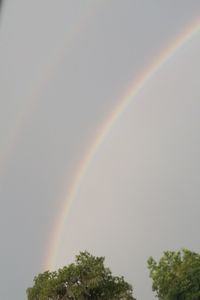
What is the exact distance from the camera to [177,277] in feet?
69.6

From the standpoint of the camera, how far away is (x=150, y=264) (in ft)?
71.5

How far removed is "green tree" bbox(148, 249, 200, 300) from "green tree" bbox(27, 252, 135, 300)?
3.53 metres

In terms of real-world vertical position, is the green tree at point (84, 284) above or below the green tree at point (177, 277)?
above

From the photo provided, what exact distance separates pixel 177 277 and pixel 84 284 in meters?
5.32

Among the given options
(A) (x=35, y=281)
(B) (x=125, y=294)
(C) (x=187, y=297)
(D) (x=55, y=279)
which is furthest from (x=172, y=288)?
(A) (x=35, y=281)

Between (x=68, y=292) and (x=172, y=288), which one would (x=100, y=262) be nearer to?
(x=68, y=292)

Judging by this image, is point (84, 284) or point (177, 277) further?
point (84, 284)

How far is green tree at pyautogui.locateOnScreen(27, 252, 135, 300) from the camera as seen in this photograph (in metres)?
24.1

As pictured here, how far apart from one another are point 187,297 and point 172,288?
74cm

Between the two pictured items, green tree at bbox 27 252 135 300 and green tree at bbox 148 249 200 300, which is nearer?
green tree at bbox 148 249 200 300

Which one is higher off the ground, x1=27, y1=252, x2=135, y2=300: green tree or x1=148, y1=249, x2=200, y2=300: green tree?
x1=27, y1=252, x2=135, y2=300: green tree

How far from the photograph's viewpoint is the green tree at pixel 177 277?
2056cm

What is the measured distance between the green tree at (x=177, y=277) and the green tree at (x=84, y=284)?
3534 millimetres

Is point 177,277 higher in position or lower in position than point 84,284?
lower
